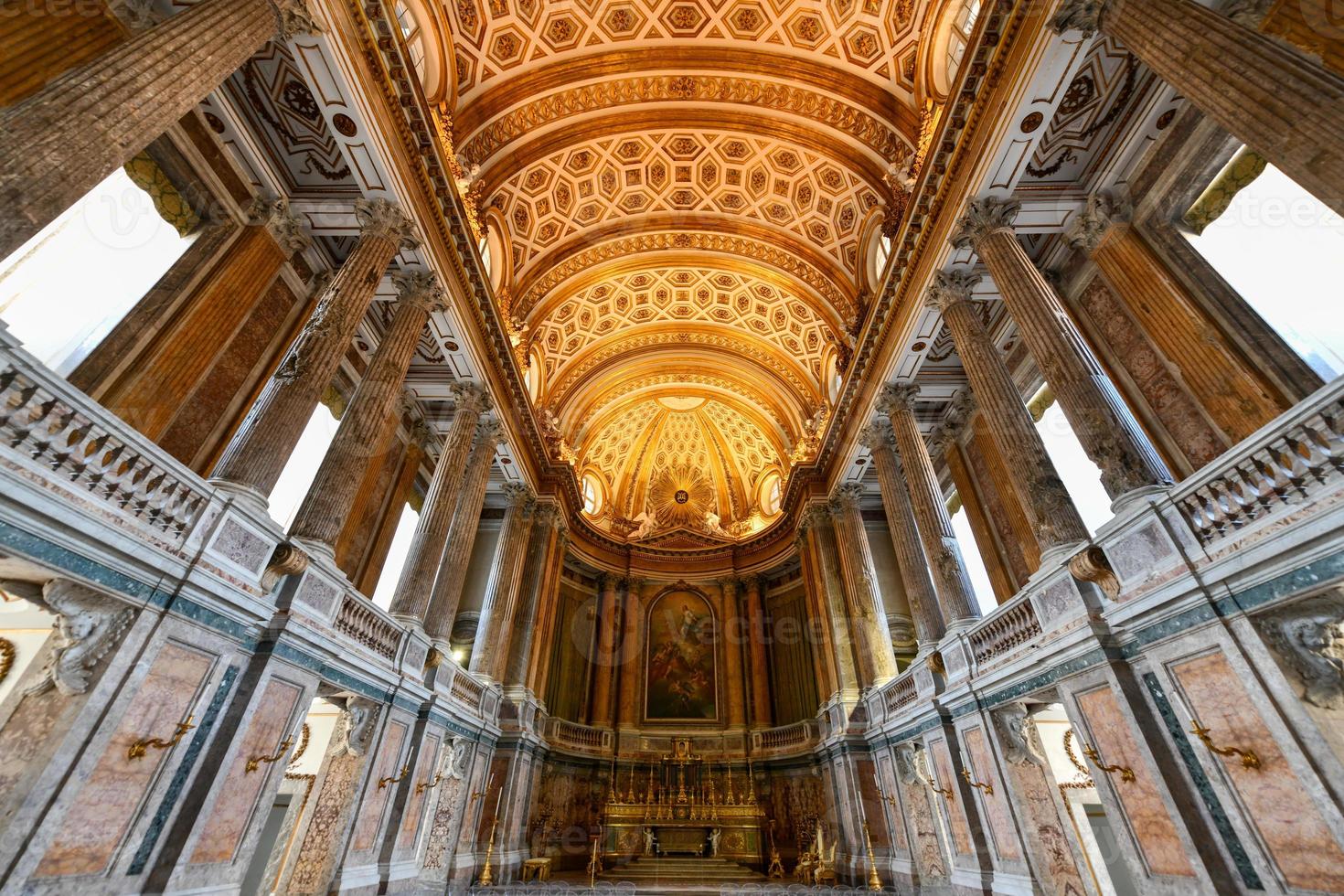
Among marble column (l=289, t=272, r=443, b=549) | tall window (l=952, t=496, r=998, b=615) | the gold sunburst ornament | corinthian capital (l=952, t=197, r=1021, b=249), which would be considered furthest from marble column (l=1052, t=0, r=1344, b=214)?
the gold sunburst ornament

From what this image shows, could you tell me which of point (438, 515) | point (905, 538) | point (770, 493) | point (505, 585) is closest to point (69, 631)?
point (438, 515)

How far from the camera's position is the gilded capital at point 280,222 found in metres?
10.5

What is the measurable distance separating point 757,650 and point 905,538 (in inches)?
437

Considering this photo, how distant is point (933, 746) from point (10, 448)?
13.2 metres

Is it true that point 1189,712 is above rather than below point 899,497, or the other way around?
below

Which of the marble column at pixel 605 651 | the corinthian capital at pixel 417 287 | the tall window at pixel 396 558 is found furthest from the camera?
the marble column at pixel 605 651

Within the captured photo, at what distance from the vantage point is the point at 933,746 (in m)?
11.1

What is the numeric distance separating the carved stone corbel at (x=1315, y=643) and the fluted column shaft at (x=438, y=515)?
38.7 feet

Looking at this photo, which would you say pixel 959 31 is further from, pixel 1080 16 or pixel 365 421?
pixel 365 421

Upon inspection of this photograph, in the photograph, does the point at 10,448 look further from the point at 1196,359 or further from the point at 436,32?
the point at 1196,359

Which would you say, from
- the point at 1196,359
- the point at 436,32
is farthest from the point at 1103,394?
the point at 436,32

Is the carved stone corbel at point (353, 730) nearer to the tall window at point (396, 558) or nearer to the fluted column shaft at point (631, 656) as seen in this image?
the tall window at point (396, 558)

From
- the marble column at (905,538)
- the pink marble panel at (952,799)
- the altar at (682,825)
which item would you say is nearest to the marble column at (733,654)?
the altar at (682,825)

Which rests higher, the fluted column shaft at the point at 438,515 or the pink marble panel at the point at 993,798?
the fluted column shaft at the point at 438,515
